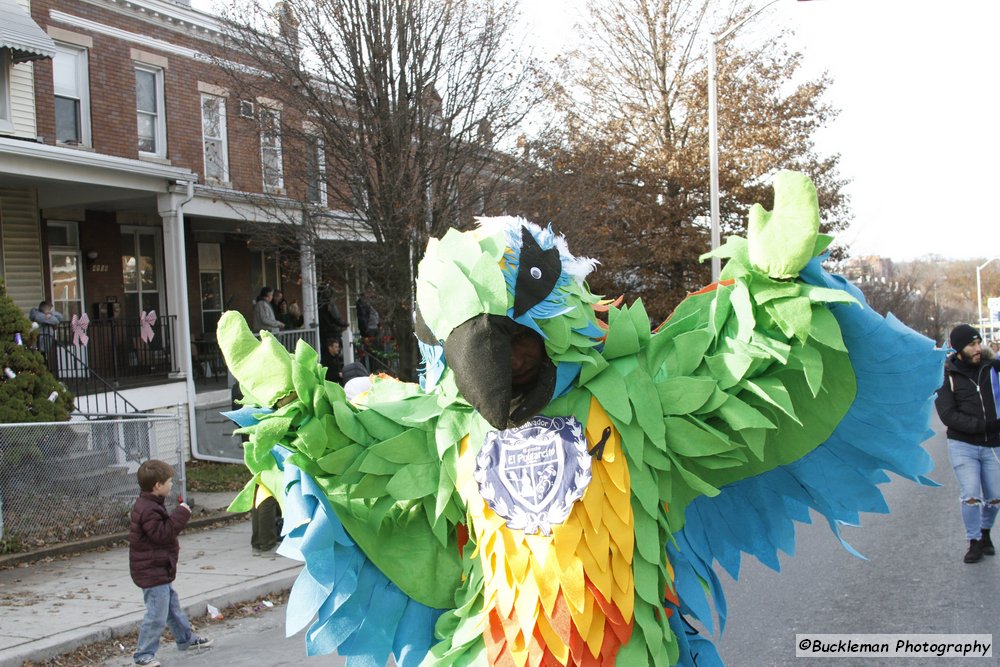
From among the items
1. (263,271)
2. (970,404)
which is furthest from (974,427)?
(263,271)

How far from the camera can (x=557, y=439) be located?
243cm

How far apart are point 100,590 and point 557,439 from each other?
18.8ft

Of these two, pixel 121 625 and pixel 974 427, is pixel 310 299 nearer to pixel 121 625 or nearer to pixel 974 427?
pixel 121 625

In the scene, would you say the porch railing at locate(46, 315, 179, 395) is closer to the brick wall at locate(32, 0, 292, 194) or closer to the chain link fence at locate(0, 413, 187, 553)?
the chain link fence at locate(0, 413, 187, 553)

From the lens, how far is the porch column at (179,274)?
13023 mm

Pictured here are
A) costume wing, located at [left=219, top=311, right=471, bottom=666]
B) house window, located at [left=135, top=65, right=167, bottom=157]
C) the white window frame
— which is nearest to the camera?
costume wing, located at [left=219, top=311, right=471, bottom=666]

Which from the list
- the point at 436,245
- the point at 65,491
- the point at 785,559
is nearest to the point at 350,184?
the point at 65,491

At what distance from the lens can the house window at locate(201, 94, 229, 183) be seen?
16484mm

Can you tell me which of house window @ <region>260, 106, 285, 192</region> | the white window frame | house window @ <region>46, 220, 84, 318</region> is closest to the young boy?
house window @ <region>260, 106, 285, 192</region>

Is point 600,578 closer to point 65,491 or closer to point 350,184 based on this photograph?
point 65,491

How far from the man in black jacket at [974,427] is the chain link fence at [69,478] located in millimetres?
7055

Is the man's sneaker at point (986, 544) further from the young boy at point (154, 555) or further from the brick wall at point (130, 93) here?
the brick wall at point (130, 93)

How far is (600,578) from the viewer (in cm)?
237

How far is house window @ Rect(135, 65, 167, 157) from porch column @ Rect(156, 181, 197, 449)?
2.79 meters
